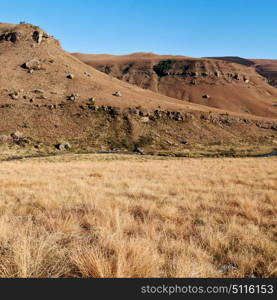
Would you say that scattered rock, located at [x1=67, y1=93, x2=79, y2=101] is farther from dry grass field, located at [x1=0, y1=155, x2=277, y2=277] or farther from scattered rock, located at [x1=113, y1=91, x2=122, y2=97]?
dry grass field, located at [x1=0, y1=155, x2=277, y2=277]

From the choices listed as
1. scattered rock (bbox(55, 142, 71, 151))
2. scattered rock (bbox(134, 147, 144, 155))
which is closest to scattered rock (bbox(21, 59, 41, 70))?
scattered rock (bbox(55, 142, 71, 151))

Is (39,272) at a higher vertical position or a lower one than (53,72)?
lower

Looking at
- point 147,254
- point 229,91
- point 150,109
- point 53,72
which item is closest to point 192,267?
point 147,254

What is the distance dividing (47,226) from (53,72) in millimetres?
76101

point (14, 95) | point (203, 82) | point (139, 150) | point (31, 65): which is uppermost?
point (203, 82)

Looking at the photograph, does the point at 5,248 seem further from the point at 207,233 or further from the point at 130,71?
the point at 130,71

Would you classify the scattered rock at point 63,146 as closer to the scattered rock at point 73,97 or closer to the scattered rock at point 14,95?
the scattered rock at point 73,97

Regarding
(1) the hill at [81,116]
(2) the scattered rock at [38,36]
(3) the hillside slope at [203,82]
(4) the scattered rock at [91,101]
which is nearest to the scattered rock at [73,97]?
(1) the hill at [81,116]

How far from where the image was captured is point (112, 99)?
2594 inches

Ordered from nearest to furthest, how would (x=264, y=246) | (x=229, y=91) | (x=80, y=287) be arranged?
(x=80, y=287)
(x=264, y=246)
(x=229, y=91)

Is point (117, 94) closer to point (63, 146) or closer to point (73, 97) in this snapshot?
point (73, 97)

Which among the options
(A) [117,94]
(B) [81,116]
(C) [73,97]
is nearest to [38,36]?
(C) [73,97]

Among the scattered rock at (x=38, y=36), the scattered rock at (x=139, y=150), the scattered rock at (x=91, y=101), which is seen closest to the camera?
the scattered rock at (x=139, y=150)

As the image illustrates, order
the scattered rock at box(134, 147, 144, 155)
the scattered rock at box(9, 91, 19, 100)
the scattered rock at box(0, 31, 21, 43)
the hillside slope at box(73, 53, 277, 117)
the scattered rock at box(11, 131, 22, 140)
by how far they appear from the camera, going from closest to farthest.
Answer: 1. the scattered rock at box(134, 147, 144, 155)
2. the scattered rock at box(11, 131, 22, 140)
3. the scattered rock at box(9, 91, 19, 100)
4. the scattered rock at box(0, 31, 21, 43)
5. the hillside slope at box(73, 53, 277, 117)
